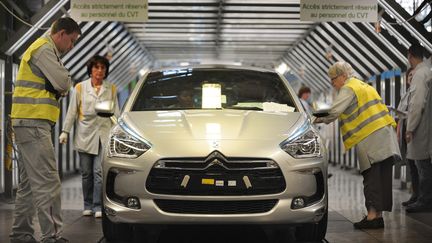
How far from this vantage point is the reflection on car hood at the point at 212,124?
17.9ft

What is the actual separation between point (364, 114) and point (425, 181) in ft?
6.06

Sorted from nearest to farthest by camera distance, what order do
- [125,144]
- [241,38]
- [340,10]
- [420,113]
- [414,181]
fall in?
[125,144] < [420,113] < [414,181] < [340,10] < [241,38]

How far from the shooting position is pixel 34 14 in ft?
32.8

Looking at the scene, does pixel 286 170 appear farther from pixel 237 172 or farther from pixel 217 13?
pixel 217 13

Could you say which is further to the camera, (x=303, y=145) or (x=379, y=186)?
(x=379, y=186)

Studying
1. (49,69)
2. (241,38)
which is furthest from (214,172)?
(241,38)

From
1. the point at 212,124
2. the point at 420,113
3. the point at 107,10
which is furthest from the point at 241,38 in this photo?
the point at 212,124

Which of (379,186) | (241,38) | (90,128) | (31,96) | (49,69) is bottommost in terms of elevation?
(379,186)

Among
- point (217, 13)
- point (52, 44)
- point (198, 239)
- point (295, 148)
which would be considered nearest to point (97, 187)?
point (198, 239)

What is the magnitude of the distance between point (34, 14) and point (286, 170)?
5.84 meters

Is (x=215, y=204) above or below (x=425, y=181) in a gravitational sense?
above

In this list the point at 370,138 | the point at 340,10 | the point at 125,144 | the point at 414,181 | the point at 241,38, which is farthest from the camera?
the point at 241,38

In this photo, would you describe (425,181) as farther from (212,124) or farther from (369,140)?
(212,124)

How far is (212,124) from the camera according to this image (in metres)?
5.63
